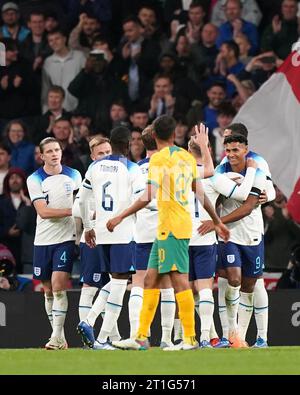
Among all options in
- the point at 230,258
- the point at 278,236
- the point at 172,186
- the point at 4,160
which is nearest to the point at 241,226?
the point at 230,258

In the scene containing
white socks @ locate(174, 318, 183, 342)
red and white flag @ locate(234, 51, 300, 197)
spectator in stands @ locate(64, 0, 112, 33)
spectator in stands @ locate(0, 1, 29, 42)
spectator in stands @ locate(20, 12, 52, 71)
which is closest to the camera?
white socks @ locate(174, 318, 183, 342)

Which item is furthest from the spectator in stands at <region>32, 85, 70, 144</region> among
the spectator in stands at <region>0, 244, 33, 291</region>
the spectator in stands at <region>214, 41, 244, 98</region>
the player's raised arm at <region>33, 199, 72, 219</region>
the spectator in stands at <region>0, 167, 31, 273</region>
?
the player's raised arm at <region>33, 199, 72, 219</region>

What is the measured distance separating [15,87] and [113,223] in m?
9.99

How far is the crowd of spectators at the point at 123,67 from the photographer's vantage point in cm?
2219

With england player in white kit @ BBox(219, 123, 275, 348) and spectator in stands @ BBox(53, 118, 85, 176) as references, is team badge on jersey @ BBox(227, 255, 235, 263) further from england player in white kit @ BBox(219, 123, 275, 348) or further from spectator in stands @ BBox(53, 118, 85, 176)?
spectator in stands @ BBox(53, 118, 85, 176)

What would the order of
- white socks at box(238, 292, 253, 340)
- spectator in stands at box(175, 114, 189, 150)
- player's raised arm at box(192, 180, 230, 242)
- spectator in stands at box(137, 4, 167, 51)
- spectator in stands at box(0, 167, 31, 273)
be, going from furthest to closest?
spectator in stands at box(137, 4, 167, 51) < spectator in stands at box(175, 114, 189, 150) < spectator in stands at box(0, 167, 31, 273) < white socks at box(238, 292, 253, 340) < player's raised arm at box(192, 180, 230, 242)

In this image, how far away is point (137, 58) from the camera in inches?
924

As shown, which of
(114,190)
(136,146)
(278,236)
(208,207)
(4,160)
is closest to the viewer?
(208,207)

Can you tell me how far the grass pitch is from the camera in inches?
468

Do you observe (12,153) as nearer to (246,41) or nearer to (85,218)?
(246,41)

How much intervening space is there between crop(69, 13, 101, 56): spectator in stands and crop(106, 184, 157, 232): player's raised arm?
1050 centimetres

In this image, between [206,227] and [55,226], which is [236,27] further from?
[206,227]

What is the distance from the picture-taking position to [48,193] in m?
15.9

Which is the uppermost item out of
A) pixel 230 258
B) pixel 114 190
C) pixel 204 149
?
pixel 204 149
